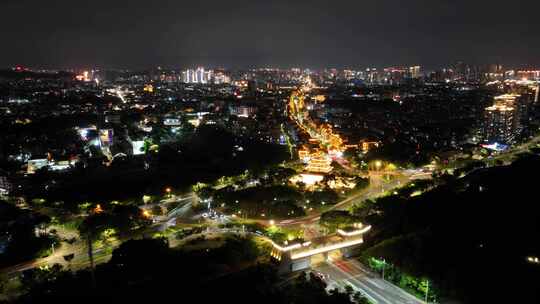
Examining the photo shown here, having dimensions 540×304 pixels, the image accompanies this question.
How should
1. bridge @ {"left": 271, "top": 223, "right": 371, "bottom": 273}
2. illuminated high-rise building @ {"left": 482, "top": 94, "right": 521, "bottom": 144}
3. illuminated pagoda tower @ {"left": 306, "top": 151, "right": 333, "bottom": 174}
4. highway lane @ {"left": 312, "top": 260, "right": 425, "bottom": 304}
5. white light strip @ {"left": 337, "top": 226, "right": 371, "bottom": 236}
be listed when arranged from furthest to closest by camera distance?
illuminated high-rise building @ {"left": 482, "top": 94, "right": 521, "bottom": 144}
illuminated pagoda tower @ {"left": 306, "top": 151, "right": 333, "bottom": 174}
white light strip @ {"left": 337, "top": 226, "right": 371, "bottom": 236}
bridge @ {"left": 271, "top": 223, "right": 371, "bottom": 273}
highway lane @ {"left": 312, "top": 260, "right": 425, "bottom": 304}

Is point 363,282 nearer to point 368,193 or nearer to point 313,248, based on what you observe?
point 313,248

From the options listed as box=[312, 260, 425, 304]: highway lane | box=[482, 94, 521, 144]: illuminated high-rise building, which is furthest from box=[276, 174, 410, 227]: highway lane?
box=[482, 94, 521, 144]: illuminated high-rise building

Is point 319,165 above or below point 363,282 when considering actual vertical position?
above

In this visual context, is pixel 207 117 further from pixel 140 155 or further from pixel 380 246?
pixel 380 246

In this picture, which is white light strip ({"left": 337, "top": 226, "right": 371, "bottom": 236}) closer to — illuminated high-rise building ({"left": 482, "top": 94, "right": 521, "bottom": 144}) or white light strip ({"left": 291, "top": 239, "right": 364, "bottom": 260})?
white light strip ({"left": 291, "top": 239, "right": 364, "bottom": 260})

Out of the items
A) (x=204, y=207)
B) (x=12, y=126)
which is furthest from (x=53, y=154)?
(x=204, y=207)

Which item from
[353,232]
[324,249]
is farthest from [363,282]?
[353,232]

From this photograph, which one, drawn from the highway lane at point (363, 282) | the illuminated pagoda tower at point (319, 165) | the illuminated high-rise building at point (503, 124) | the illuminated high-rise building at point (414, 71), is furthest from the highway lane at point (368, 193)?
the illuminated high-rise building at point (414, 71)
